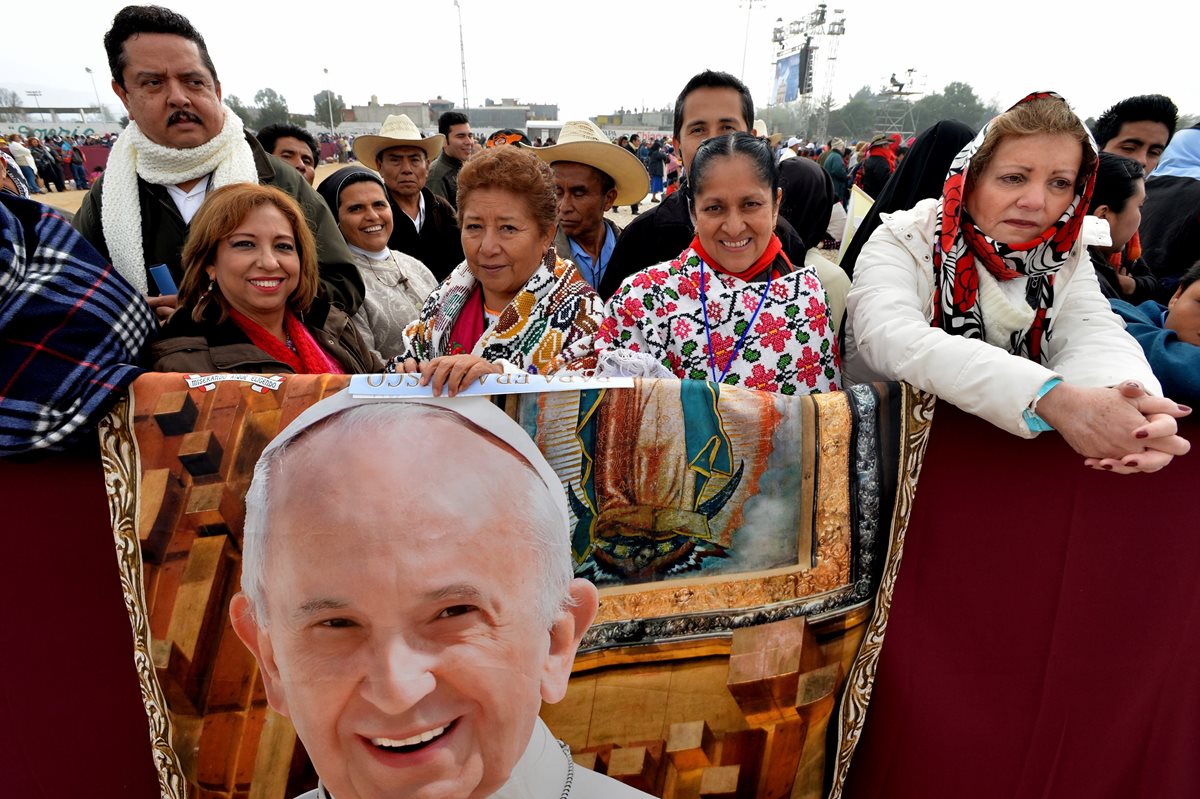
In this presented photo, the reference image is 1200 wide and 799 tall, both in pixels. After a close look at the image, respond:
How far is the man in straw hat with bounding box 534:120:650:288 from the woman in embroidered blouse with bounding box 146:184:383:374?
1.42m

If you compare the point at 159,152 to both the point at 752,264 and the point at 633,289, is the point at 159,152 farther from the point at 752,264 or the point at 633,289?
the point at 752,264

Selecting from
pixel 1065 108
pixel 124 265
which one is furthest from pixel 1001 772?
pixel 124 265

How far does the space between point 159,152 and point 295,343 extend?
1113 millimetres

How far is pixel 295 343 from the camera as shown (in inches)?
81.9

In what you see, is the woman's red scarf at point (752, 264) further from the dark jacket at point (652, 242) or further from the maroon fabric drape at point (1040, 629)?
the dark jacket at point (652, 242)

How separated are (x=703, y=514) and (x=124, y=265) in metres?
2.35

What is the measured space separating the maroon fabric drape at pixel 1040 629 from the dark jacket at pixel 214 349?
189 cm


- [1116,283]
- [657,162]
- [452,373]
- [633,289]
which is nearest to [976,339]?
[633,289]

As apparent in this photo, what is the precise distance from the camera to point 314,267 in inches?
84.7

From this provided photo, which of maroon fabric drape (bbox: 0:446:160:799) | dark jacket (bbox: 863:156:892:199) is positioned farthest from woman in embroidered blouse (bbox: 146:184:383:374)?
dark jacket (bbox: 863:156:892:199)

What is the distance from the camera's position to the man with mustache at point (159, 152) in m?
2.38

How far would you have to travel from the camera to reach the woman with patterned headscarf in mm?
1604

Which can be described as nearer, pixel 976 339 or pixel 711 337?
pixel 976 339

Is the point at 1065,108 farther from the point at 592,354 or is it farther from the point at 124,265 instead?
the point at 124,265
